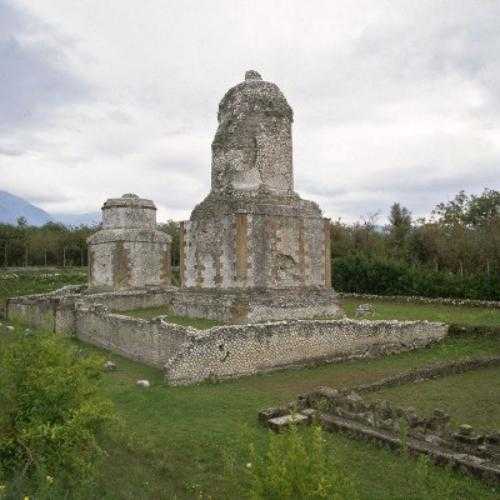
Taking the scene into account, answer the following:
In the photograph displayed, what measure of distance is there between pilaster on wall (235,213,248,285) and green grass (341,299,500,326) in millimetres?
5170

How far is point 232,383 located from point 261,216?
21.4 ft

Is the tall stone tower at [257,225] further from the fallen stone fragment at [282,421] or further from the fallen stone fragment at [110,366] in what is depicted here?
the fallen stone fragment at [282,421]

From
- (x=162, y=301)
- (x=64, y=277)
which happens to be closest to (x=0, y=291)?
(x=64, y=277)

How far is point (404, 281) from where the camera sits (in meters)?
31.2

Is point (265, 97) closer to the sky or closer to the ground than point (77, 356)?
closer to the sky

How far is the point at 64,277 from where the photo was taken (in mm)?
46062

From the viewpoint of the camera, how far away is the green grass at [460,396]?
1039cm

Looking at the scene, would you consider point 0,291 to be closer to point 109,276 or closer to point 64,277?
point 64,277

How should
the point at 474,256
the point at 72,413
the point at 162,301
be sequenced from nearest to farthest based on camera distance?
the point at 72,413 → the point at 162,301 → the point at 474,256

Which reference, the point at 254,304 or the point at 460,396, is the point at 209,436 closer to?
the point at 460,396

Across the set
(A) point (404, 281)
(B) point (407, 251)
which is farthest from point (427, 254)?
(A) point (404, 281)

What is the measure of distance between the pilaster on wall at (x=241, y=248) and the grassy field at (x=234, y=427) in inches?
165

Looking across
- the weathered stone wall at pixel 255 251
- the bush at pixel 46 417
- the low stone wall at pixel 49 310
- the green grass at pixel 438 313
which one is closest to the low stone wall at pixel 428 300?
the green grass at pixel 438 313

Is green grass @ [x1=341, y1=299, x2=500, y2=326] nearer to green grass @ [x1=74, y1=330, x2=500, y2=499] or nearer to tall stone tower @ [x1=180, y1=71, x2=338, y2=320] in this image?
tall stone tower @ [x1=180, y1=71, x2=338, y2=320]
